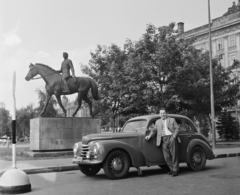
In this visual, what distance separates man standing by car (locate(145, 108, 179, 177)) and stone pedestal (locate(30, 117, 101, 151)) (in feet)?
29.2

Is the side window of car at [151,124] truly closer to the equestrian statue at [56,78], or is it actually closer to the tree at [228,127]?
the equestrian statue at [56,78]

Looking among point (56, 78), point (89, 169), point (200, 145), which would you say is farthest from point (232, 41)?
point (89, 169)

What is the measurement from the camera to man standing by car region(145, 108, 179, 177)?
32.9ft

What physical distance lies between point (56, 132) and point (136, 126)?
8.29 metres

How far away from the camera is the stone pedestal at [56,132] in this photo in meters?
17.6

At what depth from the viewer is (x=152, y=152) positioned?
10117mm

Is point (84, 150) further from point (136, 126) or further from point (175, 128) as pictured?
point (175, 128)

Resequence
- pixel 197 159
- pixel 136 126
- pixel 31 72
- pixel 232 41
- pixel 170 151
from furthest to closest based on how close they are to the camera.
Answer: pixel 232 41
pixel 31 72
pixel 197 159
pixel 136 126
pixel 170 151

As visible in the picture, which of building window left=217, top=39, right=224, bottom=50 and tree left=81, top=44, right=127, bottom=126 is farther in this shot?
building window left=217, top=39, right=224, bottom=50

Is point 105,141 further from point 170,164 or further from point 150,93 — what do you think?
point 150,93

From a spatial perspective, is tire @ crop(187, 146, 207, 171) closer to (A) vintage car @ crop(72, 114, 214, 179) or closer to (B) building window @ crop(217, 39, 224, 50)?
(A) vintage car @ crop(72, 114, 214, 179)

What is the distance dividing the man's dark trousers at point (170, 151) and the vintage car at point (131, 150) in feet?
0.82

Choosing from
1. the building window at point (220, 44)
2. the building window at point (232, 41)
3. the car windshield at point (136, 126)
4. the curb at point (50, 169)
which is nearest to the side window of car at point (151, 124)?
the car windshield at point (136, 126)

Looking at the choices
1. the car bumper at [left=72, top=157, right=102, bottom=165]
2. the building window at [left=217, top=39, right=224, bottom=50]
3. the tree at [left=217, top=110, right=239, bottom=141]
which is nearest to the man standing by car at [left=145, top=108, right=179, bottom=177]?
the car bumper at [left=72, top=157, right=102, bottom=165]
